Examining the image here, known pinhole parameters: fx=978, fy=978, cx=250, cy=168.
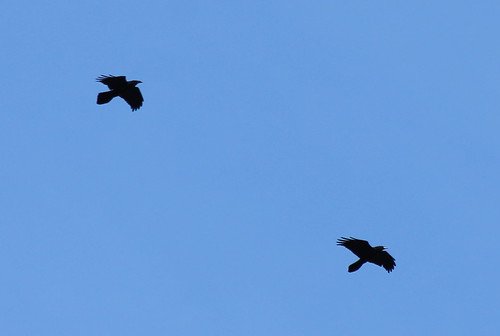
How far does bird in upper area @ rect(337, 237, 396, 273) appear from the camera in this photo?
1273 inches

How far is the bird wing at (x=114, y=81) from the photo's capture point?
3403 centimetres

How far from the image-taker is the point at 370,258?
33156 mm

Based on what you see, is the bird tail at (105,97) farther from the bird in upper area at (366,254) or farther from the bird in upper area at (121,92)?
the bird in upper area at (366,254)

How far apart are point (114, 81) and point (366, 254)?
34.8ft

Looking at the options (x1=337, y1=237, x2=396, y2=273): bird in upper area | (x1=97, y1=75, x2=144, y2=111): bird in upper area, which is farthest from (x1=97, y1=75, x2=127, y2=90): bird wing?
(x1=337, y1=237, x2=396, y2=273): bird in upper area

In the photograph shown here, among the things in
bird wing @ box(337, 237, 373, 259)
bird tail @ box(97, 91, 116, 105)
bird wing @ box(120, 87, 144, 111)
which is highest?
bird wing @ box(120, 87, 144, 111)

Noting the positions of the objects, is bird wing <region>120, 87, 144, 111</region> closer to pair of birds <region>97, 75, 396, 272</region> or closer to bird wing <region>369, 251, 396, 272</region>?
pair of birds <region>97, 75, 396, 272</region>

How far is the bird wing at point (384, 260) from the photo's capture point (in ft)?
110

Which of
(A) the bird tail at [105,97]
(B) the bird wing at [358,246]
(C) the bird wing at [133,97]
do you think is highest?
(C) the bird wing at [133,97]

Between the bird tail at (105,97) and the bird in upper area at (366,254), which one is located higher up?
the bird tail at (105,97)

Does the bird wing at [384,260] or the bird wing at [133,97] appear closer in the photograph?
the bird wing at [384,260]

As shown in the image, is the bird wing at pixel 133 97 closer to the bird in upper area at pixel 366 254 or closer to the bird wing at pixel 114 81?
the bird wing at pixel 114 81

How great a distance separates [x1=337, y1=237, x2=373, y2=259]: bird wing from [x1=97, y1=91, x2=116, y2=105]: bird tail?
31.0 feet

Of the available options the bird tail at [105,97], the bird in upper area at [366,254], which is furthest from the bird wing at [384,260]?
the bird tail at [105,97]
